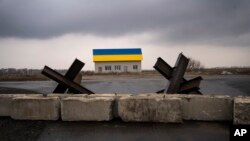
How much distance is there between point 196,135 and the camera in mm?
4594

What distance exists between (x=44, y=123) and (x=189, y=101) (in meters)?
2.54

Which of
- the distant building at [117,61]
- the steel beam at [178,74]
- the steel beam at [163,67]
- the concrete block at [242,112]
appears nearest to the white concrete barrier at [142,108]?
the concrete block at [242,112]

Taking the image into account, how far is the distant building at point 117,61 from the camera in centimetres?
7019

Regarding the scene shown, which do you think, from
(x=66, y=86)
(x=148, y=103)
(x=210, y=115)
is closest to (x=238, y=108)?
(x=210, y=115)

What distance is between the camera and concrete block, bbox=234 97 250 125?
4.39 m

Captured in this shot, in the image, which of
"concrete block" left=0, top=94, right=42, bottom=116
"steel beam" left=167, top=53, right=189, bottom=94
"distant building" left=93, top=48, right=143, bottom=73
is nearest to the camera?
"concrete block" left=0, top=94, right=42, bottom=116

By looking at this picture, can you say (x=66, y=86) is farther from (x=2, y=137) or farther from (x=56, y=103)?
(x=2, y=137)

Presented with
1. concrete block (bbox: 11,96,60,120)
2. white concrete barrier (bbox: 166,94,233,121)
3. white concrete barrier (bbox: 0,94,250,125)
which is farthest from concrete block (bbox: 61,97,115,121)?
white concrete barrier (bbox: 166,94,233,121)

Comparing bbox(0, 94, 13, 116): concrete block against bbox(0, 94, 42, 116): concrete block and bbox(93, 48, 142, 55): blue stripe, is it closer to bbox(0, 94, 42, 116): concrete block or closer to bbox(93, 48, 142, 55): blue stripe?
bbox(0, 94, 42, 116): concrete block

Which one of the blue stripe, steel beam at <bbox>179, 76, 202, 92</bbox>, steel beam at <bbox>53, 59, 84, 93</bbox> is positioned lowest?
steel beam at <bbox>179, 76, 202, 92</bbox>

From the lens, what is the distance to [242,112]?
14.6ft

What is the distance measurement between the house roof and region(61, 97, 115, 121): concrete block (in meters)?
64.7

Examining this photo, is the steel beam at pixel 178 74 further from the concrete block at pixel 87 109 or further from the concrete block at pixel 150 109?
the concrete block at pixel 87 109

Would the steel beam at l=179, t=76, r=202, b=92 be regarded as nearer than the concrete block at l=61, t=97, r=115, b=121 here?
No
